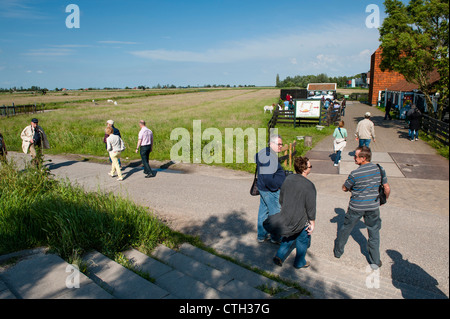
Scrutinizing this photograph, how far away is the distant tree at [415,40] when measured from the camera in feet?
46.6

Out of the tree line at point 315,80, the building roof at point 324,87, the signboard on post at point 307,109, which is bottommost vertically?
the signboard on post at point 307,109

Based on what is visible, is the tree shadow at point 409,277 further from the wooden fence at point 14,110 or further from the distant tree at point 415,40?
the wooden fence at point 14,110

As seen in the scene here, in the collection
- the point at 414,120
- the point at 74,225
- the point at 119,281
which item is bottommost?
the point at 119,281

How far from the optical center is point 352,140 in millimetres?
15531

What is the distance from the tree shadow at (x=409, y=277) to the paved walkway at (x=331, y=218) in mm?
12

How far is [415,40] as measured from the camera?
15273mm

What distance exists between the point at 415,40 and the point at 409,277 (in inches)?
592

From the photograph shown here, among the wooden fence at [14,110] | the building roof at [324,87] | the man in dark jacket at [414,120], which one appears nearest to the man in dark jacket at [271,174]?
the man in dark jacket at [414,120]

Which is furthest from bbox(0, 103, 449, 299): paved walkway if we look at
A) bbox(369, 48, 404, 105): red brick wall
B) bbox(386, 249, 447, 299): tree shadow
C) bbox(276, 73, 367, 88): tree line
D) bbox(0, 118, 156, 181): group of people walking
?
bbox(276, 73, 367, 88): tree line

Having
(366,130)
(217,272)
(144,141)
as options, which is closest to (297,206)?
(217,272)

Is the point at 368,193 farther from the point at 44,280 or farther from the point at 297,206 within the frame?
the point at 44,280

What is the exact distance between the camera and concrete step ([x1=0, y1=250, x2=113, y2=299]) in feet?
10.6
